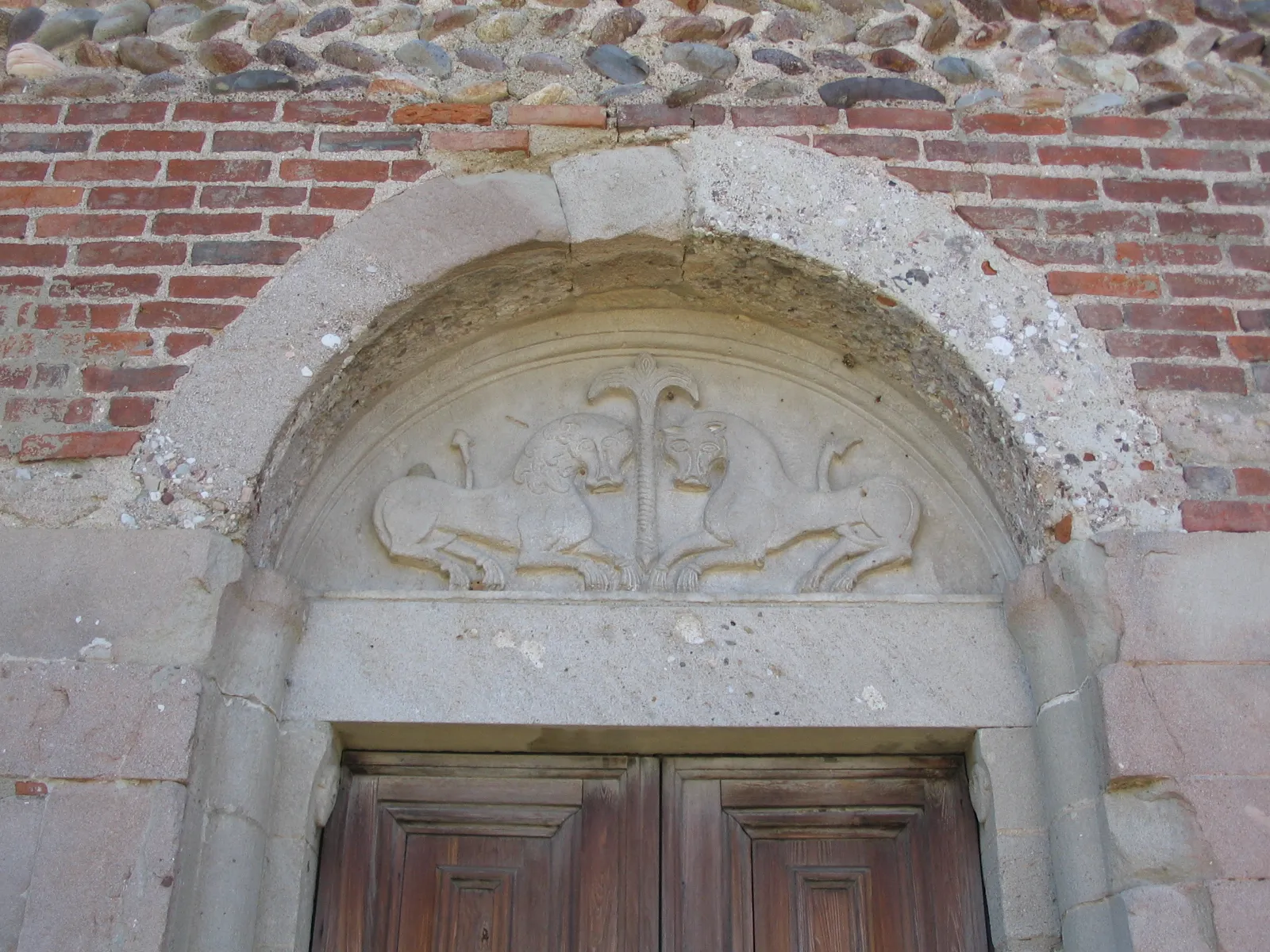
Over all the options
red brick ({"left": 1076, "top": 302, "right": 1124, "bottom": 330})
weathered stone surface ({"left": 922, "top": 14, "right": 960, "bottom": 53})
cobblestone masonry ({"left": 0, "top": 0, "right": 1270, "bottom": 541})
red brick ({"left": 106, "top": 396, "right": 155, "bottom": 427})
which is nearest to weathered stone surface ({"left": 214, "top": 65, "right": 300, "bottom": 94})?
cobblestone masonry ({"left": 0, "top": 0, "right": 1270, "bottom": 541})

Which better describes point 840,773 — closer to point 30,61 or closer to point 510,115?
point 510,115

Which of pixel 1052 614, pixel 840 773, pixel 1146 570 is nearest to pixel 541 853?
pixel 840 773

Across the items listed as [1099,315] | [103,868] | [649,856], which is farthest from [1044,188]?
[103,868]

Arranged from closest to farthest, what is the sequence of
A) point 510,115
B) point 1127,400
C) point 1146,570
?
1. point 1146,570
2. point 1127,400
3. point 510,115

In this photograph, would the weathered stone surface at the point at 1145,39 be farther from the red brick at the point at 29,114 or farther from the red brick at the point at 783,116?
the red brick at the point at 29,114

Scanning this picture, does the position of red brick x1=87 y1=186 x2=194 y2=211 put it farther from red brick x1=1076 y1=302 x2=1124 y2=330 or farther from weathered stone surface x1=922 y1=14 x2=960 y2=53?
red brick x1=1076 y1=302 x2=1124 y2=330

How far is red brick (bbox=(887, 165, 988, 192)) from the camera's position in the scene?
10.5ft

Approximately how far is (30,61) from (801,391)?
2.22m

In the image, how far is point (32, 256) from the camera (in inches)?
124

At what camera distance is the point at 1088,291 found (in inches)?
121

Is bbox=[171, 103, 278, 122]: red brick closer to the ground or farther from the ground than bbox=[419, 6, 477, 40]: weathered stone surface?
closer to the ground

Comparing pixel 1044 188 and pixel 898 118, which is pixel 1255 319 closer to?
pixel 1044 188

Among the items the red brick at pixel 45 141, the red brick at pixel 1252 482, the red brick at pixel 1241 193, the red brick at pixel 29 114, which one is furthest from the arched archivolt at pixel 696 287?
the red brick at pixel 29 114

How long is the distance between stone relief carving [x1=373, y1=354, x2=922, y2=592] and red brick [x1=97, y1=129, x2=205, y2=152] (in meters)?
1.00
